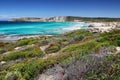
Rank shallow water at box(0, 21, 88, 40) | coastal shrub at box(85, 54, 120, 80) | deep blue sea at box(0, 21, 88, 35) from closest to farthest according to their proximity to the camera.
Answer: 1. coastal shrub at box(85, 54, 120, 80)
2. shallow water at box(0, 21, 88, 40)
3. deep blue sea at box(0, 21, 88, 35)

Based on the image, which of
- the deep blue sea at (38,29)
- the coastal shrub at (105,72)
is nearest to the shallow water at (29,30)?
the deep blue sea at (38,29)

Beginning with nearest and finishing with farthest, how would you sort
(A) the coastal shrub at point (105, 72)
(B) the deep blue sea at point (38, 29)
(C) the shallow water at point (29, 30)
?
1. (A) the coastal shrub at point (105, 72)
2. (C) the shallow water at point (29, 30)
3. (B) the deep blue sea at point (38, 29)

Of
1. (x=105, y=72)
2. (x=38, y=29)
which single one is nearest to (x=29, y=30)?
(x=38, y=29)

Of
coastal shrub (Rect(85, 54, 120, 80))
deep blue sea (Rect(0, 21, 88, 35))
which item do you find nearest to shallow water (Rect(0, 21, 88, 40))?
deep blue sea (Rect(0, 21, 88, 35))

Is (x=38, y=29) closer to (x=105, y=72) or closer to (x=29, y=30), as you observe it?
(x=29, y=30)

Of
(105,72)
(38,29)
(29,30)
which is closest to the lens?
(105,72)

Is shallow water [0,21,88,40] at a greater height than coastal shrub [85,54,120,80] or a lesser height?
lesser

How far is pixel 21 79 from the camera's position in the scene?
5.35m

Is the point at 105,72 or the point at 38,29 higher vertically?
the point at 105,72

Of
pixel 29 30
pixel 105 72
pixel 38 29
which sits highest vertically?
pixel 105 72

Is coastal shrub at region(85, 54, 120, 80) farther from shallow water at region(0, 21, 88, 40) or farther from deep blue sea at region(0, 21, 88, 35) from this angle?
deep blue sea at region(0, 21, 88, 35)

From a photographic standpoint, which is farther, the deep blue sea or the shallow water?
the deep blue sea

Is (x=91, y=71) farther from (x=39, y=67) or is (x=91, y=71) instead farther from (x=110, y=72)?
(x=39, y=67)

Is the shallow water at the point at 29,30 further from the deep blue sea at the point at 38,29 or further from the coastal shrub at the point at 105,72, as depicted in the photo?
the coastal shrub at the point at 105,72
